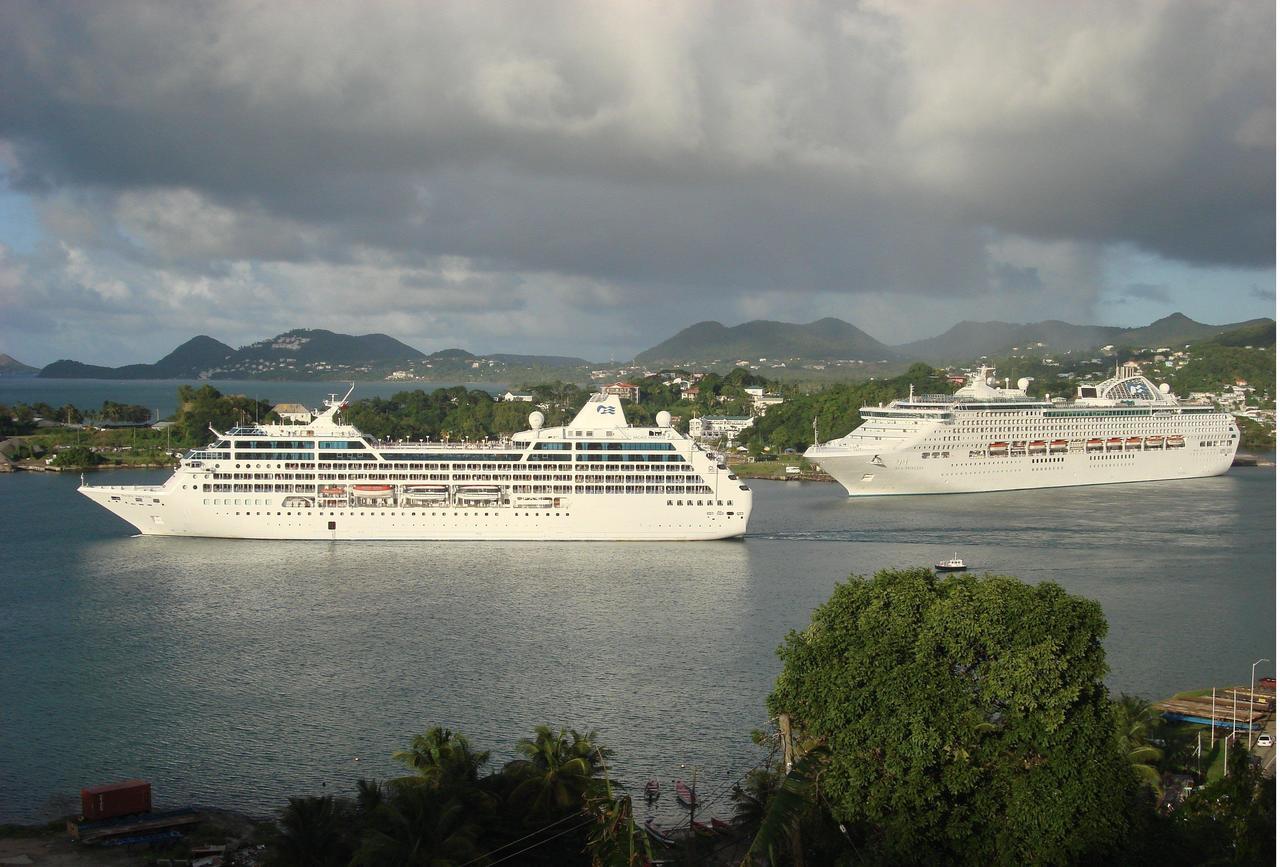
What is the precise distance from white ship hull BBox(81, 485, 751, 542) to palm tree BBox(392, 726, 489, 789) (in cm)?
1891

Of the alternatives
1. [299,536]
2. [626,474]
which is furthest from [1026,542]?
[299,536]

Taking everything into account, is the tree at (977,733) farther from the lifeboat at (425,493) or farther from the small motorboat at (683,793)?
the lifeboat at (425,493)

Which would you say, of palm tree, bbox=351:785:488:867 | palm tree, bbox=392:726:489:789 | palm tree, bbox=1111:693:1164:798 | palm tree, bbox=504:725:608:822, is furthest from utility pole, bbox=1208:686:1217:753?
palm tree, bbox=351:785:488:867

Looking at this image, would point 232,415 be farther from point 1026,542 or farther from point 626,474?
point 1026,542

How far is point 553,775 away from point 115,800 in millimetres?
5455

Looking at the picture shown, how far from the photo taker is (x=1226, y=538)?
3638 centimetres

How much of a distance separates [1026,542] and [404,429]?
5164 centimetres

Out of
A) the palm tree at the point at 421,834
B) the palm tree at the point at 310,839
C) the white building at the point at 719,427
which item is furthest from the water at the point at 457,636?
the white building at the point at 719,427

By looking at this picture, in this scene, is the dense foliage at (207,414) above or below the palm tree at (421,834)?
above

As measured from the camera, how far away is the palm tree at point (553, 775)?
14008 mm

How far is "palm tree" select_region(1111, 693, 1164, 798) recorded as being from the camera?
1448 cm

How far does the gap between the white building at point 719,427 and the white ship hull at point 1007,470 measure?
2623cm

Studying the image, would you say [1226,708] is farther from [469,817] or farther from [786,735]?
[469,817]

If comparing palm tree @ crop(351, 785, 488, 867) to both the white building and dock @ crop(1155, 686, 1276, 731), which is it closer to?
dock @ crop(1155, 686, 1276, 731)
